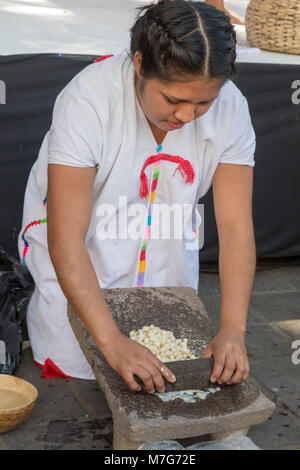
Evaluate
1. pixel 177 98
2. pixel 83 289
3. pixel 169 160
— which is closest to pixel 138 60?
pixel 177 98

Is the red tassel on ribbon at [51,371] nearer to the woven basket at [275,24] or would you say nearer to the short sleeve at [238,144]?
the short sleeve at [238,144]

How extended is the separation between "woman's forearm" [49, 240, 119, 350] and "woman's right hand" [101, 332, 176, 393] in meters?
0.04

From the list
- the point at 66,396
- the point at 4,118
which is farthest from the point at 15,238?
the point at 66,396

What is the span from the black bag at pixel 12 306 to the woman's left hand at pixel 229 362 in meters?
0.90

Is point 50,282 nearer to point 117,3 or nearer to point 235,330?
point 235,330

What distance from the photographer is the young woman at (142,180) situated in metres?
1.81

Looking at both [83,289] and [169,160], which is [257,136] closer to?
[169,160]

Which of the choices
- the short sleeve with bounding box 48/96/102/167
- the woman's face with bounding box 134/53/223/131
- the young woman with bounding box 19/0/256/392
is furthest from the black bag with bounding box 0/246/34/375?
the woman's face with bounding box 134/53/223/131

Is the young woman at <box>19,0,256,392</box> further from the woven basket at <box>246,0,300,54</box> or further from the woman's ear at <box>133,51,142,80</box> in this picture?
the woven basket at <box>246,0,300,54</box>

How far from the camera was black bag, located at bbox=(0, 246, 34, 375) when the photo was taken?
255 centimetres

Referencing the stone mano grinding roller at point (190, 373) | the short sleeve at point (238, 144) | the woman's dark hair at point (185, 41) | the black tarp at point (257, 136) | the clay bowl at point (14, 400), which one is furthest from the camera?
the black tarp at point (257, 136)

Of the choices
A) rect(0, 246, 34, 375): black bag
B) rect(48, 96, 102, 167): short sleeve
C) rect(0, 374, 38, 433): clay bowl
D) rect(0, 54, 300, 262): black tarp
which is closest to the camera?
rect(48, 96, 102, 167): short sleeve

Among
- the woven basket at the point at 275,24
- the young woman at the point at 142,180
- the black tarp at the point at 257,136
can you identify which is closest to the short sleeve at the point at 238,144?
the young woman at the point at 142,180

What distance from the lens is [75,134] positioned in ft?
6.61
